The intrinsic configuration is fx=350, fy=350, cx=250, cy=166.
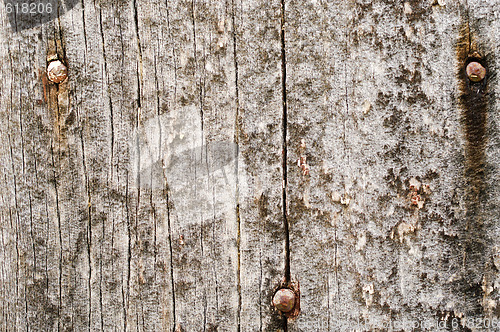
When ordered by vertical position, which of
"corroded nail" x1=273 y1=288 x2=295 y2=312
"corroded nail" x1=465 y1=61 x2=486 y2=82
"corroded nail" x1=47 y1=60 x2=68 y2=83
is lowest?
"corroded nail" x1=273 y1=288 x2=295 y2=312

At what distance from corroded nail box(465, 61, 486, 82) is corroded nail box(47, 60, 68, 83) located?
1399 mm

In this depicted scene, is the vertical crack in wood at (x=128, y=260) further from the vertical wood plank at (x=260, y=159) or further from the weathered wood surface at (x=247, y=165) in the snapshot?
the vertical wood plank at (x=260, y=159)

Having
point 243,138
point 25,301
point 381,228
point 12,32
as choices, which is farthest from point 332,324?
point 12,32

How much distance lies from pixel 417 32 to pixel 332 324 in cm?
Answer: 107

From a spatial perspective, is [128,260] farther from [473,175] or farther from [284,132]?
[473,175]

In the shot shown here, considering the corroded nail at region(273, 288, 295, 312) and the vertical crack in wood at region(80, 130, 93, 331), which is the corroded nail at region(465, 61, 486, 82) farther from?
the vertical crack in wood at region(80, 130, 93, 331)

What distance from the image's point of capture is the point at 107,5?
1240 mm

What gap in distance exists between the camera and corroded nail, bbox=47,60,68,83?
123cm

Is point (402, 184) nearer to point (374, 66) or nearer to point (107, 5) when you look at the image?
point (374, 66)

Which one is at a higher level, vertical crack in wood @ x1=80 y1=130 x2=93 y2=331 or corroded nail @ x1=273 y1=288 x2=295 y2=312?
vertical crack in wood @ x1=80 y1=130 x2=93 y2=331

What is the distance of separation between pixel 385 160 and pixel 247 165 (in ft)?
1.59

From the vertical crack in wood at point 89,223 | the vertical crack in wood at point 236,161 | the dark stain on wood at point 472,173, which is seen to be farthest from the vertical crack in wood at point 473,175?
the vertical crack in wood at point 89,223

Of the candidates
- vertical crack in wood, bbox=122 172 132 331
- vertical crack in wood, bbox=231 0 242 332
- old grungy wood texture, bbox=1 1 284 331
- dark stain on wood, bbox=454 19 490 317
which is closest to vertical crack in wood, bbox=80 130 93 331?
old grungy wood texture, bbox=1 1 284 331

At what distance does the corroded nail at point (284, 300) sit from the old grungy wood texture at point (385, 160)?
0.44 feet
